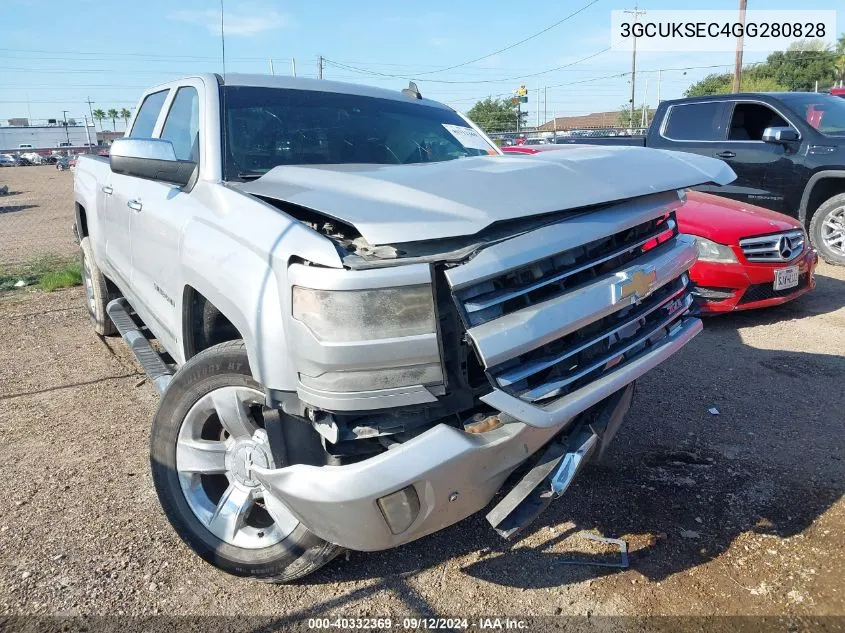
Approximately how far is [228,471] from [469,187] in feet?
4.58

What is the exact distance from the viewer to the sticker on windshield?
13.4ft

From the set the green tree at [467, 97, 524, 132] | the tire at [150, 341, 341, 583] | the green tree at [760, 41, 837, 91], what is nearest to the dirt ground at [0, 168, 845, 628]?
the tire at [150, 341, 341, 583]

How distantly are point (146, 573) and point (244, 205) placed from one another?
1504mm

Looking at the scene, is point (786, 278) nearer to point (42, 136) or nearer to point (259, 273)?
point (259, 273)

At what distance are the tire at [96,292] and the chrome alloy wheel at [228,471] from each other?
3267 millimetres

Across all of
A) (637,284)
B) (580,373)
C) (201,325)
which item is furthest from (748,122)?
(201,325)

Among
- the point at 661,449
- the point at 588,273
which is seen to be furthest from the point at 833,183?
the point at 588,273

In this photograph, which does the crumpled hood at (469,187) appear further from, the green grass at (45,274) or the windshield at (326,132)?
the green grass at (45,274)

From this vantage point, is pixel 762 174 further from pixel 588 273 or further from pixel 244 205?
pixel 244 205

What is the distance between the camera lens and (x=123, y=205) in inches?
161

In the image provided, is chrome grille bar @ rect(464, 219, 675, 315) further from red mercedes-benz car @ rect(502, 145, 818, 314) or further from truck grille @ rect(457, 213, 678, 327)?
red mercedes-benz car @ rect(502, 145, 818, 314)

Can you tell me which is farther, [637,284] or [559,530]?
[559,530]

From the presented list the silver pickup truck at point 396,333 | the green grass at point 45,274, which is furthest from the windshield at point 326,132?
the green grass at point 45,274

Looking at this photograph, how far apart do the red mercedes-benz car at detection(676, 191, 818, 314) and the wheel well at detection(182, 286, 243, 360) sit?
4034 mm
